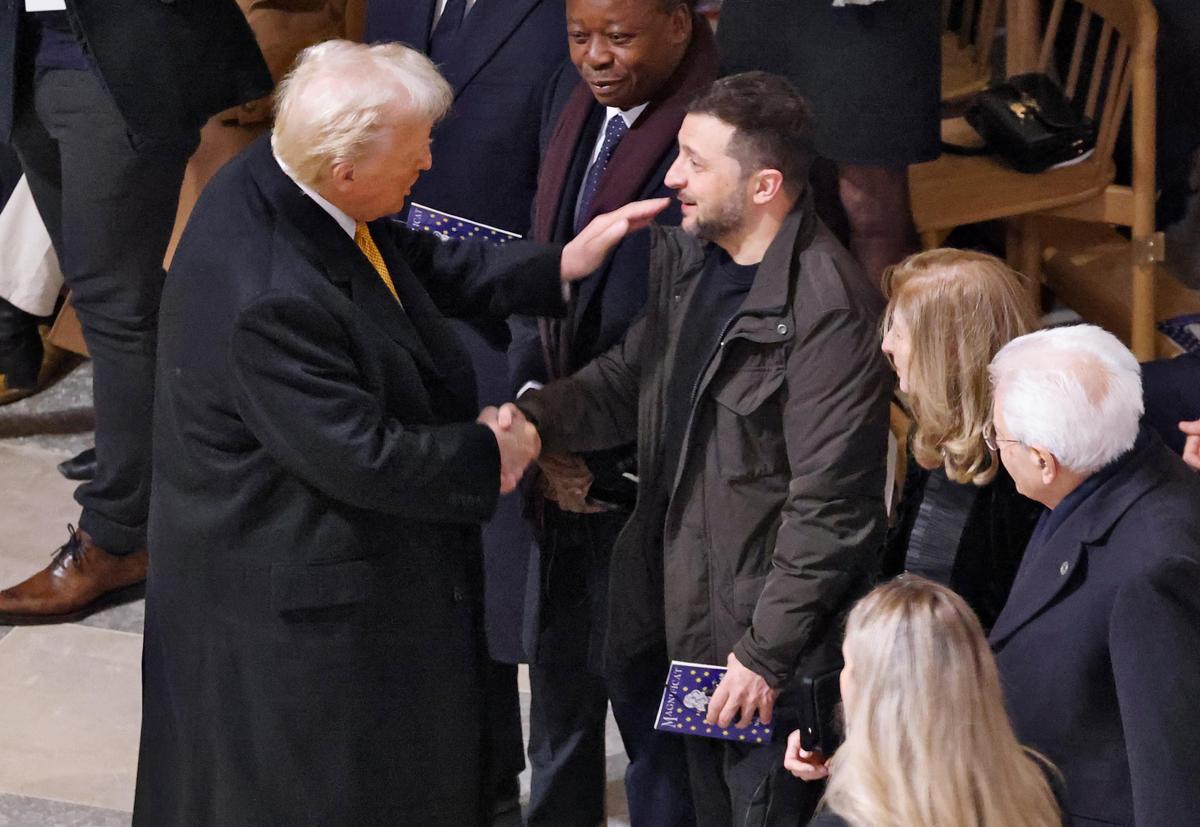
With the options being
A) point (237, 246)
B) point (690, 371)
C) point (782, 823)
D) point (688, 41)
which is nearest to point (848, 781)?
point (782, 823)

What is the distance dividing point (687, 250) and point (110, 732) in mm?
1844

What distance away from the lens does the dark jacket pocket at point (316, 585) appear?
2314 millimetres

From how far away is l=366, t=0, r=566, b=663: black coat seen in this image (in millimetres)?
3008

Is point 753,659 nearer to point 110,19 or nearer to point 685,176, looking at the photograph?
point 685,176

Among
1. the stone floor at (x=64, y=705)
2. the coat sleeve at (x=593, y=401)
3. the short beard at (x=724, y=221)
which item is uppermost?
the short beard at (x=724, y=221)

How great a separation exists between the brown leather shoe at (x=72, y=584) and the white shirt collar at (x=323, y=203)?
189 centimetres

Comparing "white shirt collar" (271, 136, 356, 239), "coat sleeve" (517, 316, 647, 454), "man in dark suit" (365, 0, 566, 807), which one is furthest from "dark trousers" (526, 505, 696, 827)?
"white shirt collar" (271, 136, 356, 239)

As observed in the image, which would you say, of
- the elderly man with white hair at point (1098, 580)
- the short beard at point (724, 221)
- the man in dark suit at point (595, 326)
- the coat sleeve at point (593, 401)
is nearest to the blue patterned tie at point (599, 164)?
the man in dark suit at point (595, 326)

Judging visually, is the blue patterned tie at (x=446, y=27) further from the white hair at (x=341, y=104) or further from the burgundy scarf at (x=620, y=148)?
the white hair at (x=341, y=104)

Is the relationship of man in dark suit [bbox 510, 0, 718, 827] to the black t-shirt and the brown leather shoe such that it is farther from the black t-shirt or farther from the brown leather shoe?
the brown leather shoe

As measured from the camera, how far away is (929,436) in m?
2.37

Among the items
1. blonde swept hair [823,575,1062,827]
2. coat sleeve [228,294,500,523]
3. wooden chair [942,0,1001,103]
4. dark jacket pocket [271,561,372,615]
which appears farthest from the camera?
wooden chair [942,0,1001,103]

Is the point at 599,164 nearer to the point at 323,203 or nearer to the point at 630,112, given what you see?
the point at 630,112

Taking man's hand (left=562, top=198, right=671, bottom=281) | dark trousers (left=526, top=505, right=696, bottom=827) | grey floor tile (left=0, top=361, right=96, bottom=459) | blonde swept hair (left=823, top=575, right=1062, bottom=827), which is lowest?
grey floor tile (left=0, top=361, right=96, bottom=459)
